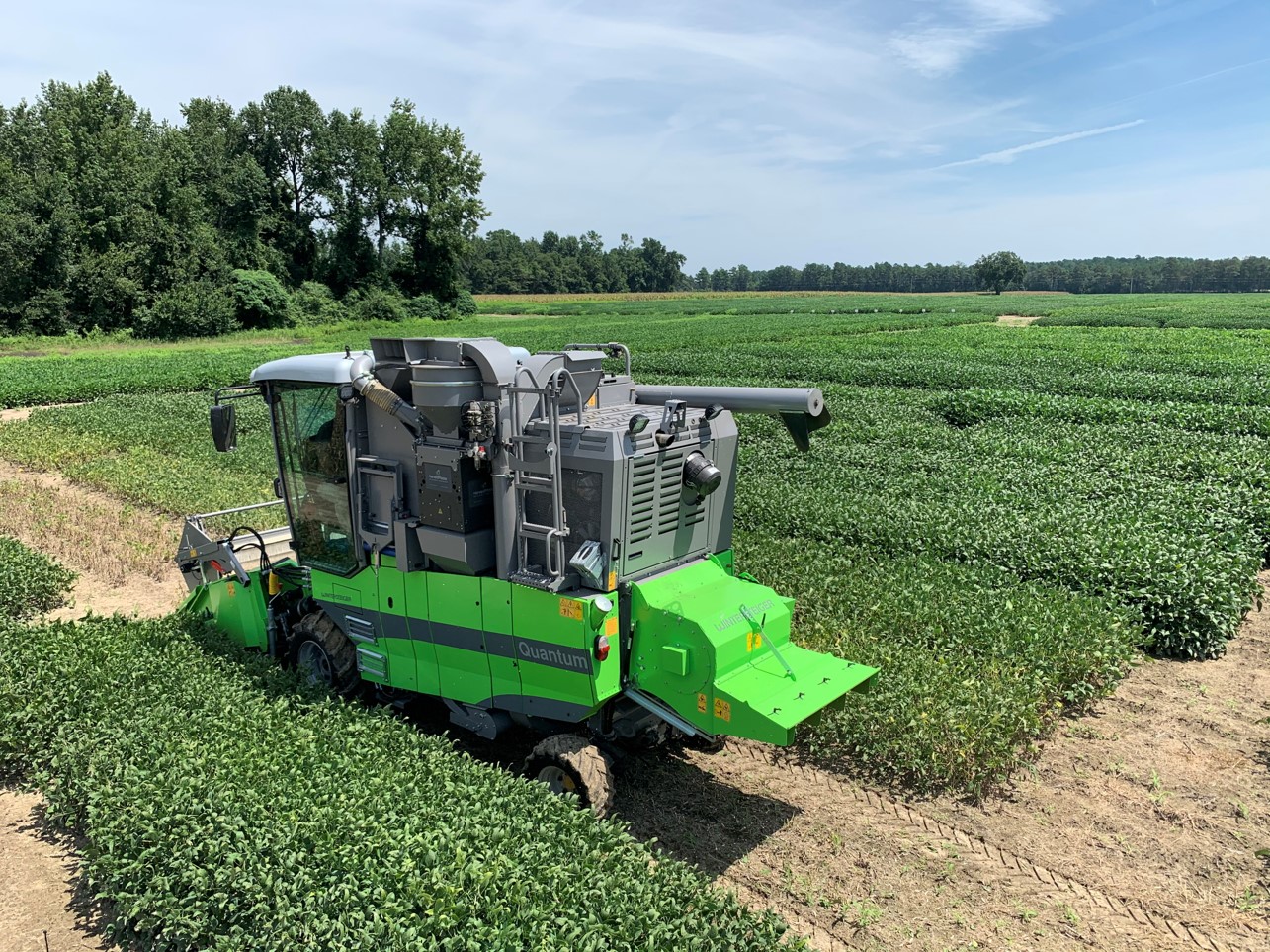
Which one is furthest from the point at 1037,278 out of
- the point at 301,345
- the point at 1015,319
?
the point at 301,345

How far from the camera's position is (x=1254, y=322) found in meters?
51.8

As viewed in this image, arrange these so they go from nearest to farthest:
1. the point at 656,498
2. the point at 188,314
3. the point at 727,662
→ the point at 727,662 < the point at 656,498 < the point at 188,314

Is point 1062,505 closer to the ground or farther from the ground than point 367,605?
closer to the ground

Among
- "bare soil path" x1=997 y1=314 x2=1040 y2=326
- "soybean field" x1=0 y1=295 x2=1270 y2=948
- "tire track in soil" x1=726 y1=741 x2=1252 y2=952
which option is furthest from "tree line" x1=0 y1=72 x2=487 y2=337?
"tire track in soil" x1=726 y1=741 x2=1252 y2=952

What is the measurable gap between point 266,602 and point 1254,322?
60509 millimetres

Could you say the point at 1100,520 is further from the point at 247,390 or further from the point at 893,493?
the point at 247,390

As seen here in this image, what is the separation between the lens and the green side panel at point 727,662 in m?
6.15

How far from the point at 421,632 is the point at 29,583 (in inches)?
316

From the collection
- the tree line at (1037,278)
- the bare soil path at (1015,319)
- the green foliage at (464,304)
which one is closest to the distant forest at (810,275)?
the tree line at (1037,278)

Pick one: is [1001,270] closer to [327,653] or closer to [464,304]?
[464,304]

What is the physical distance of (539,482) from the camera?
258 inches

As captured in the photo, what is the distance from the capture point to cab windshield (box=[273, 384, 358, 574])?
25.4 feet

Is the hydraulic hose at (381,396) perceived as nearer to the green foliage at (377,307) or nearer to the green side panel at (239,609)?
the green side panel at (239,609)

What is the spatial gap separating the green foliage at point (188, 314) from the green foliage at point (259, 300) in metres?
1.99
